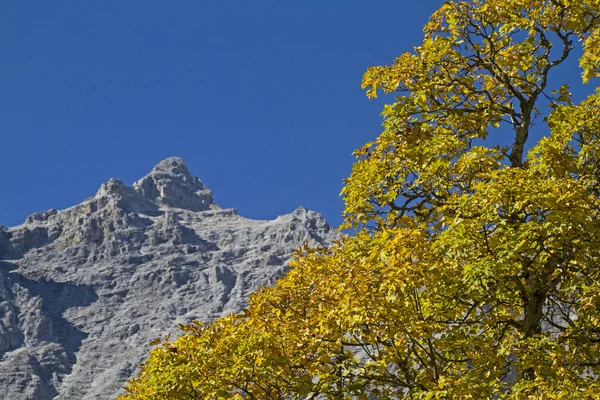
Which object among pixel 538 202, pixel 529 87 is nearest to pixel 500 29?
pixel 529 87

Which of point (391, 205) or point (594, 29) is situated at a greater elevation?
point (594, 29)

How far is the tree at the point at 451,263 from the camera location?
43.6 feet

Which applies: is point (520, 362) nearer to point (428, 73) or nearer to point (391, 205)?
point (391, 205)

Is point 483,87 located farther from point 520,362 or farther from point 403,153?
point 520,362

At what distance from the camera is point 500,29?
57.3 feet

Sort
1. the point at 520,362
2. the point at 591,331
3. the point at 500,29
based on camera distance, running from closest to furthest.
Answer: the point at 520,362 < the point at 591,331 < the point at 500,29

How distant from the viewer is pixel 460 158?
16.1 meters

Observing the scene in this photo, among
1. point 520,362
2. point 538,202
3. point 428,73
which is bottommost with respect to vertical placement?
point 520,362

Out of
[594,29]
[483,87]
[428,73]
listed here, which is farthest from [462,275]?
[594,29]

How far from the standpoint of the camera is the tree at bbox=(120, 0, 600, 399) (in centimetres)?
1328

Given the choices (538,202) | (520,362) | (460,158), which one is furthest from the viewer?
(460,158)

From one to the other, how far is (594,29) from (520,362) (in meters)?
9.97

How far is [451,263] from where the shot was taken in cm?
1379

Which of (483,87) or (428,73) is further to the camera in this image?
(483,87)
